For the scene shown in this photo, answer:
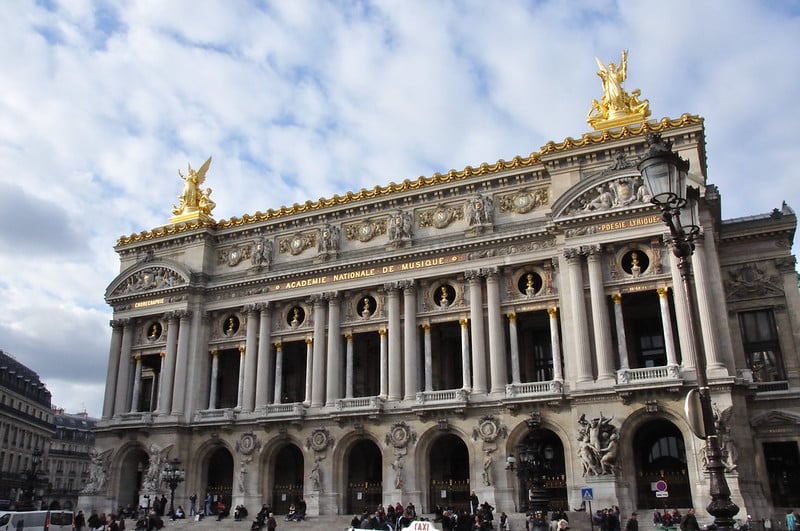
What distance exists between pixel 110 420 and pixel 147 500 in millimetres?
7696

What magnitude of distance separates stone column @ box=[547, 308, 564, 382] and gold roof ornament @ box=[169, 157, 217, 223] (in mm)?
24567

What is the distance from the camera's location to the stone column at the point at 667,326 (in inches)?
1300

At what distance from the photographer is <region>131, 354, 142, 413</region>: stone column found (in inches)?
1832

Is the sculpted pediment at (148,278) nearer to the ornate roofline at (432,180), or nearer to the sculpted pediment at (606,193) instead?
the ornate roofline at (432,180)

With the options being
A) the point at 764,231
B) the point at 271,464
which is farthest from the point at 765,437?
the point at 271,464

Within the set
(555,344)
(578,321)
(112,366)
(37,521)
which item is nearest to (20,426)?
(112,366)

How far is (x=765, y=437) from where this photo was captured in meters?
34.9

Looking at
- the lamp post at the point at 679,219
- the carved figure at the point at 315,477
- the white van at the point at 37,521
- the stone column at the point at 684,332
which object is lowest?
the white van at the point at 37,521

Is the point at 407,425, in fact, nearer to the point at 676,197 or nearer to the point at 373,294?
the point at 373,294

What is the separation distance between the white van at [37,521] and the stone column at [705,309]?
1193 inches

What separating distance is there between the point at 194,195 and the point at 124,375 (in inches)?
501

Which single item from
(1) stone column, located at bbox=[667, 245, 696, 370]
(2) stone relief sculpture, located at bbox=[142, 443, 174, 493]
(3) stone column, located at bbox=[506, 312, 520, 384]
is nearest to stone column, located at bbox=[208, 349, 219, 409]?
(2) stone relief sculpture, located at bbox=[142, 443, 174, 493]

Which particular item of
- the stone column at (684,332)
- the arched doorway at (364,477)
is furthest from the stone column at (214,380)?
the stone column at (684,332)

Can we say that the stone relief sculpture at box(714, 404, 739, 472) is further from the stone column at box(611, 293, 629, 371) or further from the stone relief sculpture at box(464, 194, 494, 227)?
the stone relief sculpture at box(464, 194, 494, 227)
